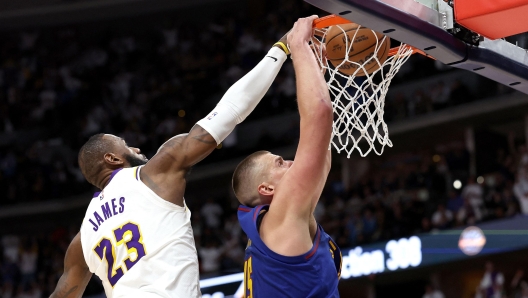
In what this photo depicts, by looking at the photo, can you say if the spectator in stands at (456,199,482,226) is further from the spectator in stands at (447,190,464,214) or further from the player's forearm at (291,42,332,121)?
the player's forearm at (291,42,332,121)

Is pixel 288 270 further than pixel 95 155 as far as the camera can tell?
No

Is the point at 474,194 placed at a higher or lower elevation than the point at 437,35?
lower

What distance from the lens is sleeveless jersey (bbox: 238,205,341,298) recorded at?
271 cm

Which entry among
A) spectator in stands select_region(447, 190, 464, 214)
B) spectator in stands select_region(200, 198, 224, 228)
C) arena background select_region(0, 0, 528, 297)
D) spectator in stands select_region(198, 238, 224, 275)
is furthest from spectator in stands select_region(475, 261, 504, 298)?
spectator in stands select_region(200, 198, 224, 228)

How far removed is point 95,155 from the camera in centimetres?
351

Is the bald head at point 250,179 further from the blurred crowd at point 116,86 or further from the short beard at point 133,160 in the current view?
the blurred crowd at point 116,86

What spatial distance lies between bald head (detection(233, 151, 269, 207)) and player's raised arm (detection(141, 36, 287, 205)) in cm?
17

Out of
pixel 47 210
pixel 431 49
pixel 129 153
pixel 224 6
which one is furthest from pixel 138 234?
pixel 224 6

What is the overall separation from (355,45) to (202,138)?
99cm

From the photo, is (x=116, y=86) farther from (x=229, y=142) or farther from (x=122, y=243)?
(x=122, y=243)

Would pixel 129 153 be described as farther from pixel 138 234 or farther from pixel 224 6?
pixel 224 6

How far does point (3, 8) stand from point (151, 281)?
612 inches

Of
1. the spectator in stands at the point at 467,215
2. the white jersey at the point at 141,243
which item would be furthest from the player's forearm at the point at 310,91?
the spectator in stands at the point at 467,215

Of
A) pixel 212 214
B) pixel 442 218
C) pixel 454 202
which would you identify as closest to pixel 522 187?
pixel 454 202
